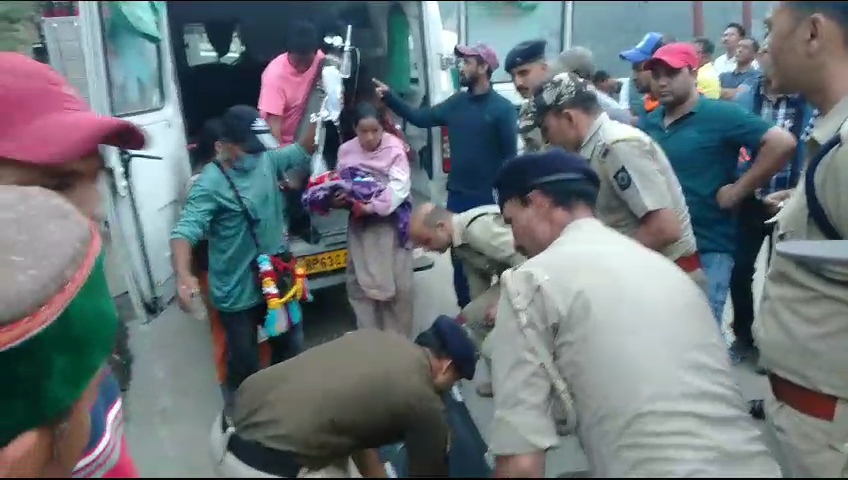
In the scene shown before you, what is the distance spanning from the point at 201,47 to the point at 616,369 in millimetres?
3519

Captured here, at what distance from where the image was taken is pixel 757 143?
233 cm

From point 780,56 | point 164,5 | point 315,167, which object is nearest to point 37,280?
point 780,56

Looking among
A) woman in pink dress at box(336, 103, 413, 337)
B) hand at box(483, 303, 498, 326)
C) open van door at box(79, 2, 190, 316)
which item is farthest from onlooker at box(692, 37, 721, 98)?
open van door at box(79, 2, 190, 316)

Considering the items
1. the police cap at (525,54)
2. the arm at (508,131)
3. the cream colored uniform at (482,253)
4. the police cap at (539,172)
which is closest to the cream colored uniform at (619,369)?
the police cap at (539,172)

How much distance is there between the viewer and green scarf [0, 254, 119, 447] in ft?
2.40

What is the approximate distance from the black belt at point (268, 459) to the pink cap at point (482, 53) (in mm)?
2107

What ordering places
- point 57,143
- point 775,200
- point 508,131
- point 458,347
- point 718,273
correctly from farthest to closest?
point 508,131
point 718,273
point 775,200
point 458,347
point 57,143

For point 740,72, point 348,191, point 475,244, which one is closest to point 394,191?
point 348,191

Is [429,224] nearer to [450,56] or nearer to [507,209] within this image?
[507,209]

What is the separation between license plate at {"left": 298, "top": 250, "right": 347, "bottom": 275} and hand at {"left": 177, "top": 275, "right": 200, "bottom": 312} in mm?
484

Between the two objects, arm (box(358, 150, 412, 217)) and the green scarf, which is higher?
the green scarf

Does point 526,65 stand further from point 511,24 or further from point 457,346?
point 457,346

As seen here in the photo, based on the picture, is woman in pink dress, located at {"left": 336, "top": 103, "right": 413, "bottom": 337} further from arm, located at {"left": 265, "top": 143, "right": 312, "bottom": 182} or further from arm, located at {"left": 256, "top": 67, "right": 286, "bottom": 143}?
arm, located at {"left": 256, "top": 67, "right": 286, "bottom": 143}

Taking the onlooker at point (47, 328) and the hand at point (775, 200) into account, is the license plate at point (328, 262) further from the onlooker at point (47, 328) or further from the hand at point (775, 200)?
the onlooker at point (47, 328)
